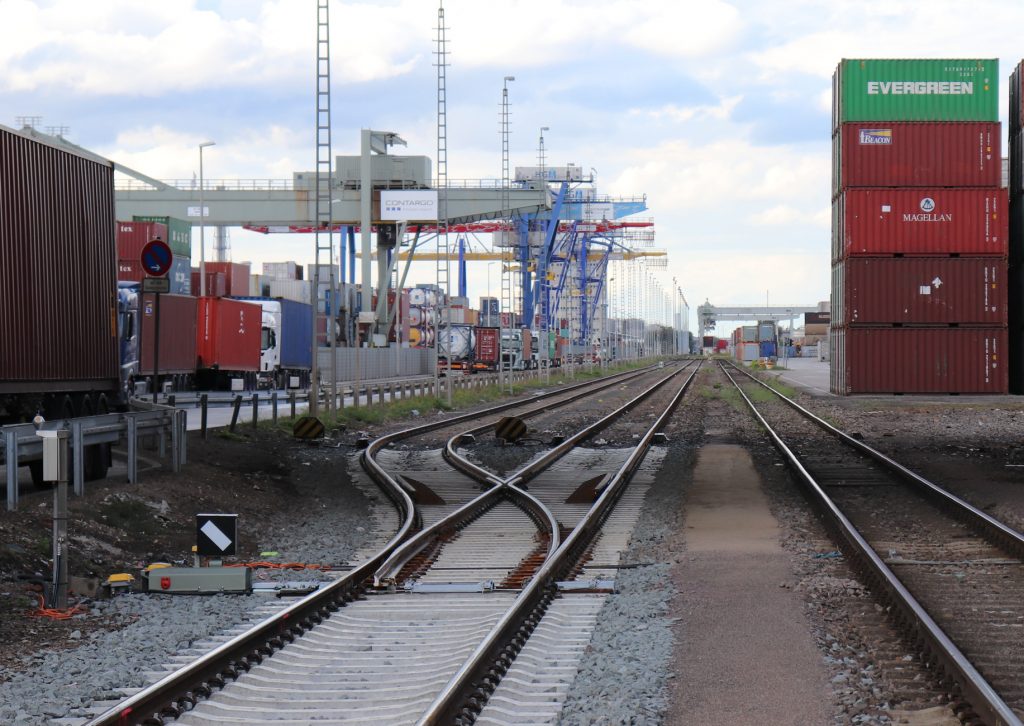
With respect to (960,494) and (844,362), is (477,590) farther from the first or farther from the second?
(844,362)

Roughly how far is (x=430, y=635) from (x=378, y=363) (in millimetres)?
56294

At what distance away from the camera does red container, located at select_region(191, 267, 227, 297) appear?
204 ft

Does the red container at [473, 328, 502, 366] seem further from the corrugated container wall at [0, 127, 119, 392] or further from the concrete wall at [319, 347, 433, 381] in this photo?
the corrugated container wall at [0, 127, 119, 392]

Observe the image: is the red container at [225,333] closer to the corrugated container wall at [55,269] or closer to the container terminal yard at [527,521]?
the container terminal yard at [527,521]

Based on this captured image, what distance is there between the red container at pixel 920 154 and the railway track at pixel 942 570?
22.3m

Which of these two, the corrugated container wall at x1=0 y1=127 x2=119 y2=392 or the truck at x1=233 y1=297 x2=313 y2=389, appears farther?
the truck at x1=233 y1=297 x2=313 y2=389

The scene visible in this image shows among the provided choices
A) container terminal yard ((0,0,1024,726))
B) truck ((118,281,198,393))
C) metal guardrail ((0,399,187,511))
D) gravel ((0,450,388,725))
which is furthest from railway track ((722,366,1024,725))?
truck ((118,281,198,393))

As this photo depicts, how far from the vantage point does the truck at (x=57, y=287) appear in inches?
653

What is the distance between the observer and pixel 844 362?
46344 millimetres

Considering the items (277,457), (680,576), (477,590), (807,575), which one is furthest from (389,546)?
(277,457)

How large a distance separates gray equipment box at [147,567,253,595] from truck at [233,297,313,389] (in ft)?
122

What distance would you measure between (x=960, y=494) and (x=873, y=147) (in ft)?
88.8

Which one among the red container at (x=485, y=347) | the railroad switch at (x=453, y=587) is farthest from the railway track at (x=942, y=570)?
the red container at (x=485, y=347)

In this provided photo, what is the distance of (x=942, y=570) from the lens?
11.9m
